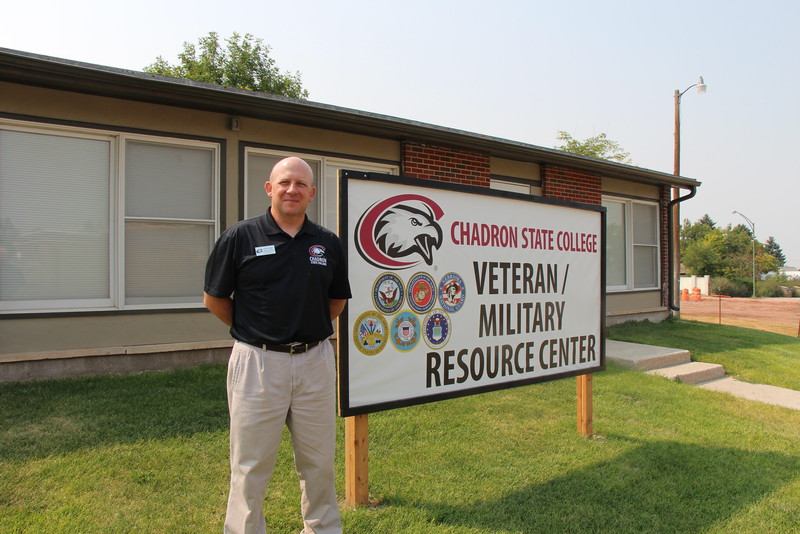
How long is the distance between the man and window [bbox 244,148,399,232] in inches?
151

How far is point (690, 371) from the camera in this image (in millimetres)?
7156

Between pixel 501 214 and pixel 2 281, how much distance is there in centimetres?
475

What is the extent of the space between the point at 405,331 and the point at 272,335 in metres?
1.16

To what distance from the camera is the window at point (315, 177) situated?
6562 mm

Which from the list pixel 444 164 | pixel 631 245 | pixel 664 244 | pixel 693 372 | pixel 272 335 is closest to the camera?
pixel 272 335

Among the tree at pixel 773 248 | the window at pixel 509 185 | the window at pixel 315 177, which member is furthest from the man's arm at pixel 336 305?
the tree at pixel 773 248

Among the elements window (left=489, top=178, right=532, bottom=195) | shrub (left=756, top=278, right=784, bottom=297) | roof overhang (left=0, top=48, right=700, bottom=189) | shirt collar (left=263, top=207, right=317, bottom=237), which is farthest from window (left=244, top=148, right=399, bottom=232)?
shrub (left=756, top=278, right=784, bottom=297)

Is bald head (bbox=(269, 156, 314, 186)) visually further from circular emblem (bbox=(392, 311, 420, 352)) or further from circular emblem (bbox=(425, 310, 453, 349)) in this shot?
circular emblem (bbox=(425, 310, 453, 349))

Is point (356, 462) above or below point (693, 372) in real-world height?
above

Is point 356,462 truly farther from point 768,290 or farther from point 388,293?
point 768,290

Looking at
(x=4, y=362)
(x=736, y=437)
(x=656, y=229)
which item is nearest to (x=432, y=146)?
(x=736, y=437)

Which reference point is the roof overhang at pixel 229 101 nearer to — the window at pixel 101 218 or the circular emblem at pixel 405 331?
the window at pixel 101 218

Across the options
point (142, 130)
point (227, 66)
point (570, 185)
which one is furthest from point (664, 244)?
point (227, 66)

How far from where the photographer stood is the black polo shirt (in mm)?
2445
